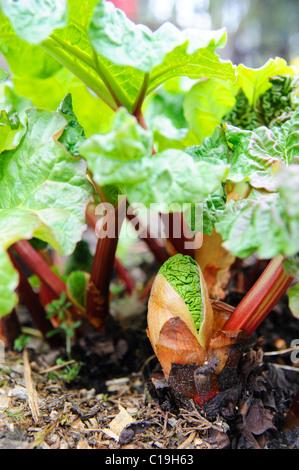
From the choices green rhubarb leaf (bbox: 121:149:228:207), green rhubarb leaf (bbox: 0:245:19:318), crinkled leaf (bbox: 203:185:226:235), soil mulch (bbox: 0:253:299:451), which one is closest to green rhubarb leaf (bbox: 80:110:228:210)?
green rhubarb leaf (bbox: 121:149:228:207)

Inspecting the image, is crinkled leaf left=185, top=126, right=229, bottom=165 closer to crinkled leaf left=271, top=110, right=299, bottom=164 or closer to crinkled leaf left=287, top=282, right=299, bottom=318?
crinkled leaf left=271, top=110, right=299, bottom=164

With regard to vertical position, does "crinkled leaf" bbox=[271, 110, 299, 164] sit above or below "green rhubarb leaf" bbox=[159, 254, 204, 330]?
above

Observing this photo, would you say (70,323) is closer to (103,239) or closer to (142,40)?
(103,239)

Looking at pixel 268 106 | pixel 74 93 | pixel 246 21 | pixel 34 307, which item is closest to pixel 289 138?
pixel 268 106

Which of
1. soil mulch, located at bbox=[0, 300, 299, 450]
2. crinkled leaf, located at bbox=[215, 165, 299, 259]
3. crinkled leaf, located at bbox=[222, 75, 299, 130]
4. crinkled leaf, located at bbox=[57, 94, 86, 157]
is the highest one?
crinkled leaf, located at bbox=[222, 75, 299, 130]

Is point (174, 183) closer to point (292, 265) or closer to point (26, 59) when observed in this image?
point (292, 265)

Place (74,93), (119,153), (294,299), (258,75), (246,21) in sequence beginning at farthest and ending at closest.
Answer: (246,21), (74,93), (258,75), (294,299), (119,153)

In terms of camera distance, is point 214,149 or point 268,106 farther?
point 268,106
